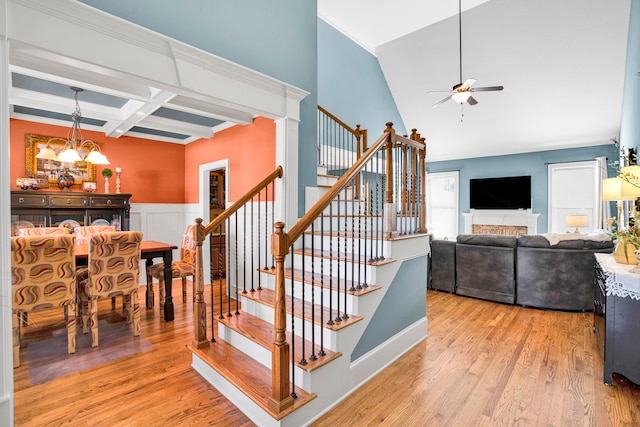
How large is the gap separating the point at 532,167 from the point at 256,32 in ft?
25.1

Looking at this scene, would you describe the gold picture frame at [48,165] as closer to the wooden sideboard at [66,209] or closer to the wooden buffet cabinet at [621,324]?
the wooden sideboard at [66,209]

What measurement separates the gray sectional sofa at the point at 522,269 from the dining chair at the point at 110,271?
13.2 ft

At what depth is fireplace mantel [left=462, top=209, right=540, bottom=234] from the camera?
768 cm

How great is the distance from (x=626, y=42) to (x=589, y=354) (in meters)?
5.45

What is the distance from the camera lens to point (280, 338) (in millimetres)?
1765

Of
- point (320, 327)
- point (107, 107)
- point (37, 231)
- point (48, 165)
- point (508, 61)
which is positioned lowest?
point (320, 327)

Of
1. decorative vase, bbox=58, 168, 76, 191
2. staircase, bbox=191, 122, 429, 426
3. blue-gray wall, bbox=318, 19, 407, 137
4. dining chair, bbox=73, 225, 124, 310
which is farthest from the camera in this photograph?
blue-gray wall, bbox=318, 19, 407, 137

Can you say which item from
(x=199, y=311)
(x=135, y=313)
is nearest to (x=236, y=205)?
(x=199, y=311)

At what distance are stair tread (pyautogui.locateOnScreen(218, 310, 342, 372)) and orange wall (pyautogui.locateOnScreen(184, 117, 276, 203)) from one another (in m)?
2.01

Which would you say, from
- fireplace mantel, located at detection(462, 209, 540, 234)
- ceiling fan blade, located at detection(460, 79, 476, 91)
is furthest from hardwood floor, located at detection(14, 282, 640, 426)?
fireplace mantel, located at detection(462, 209, 540, 234)

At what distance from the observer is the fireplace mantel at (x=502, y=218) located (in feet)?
25.2

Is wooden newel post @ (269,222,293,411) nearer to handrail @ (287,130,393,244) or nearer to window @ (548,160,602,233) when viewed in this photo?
handrail @ (287,130,393,244)

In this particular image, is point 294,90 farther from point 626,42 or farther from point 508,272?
point 626,42

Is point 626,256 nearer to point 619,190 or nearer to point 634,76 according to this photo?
point 619,190
